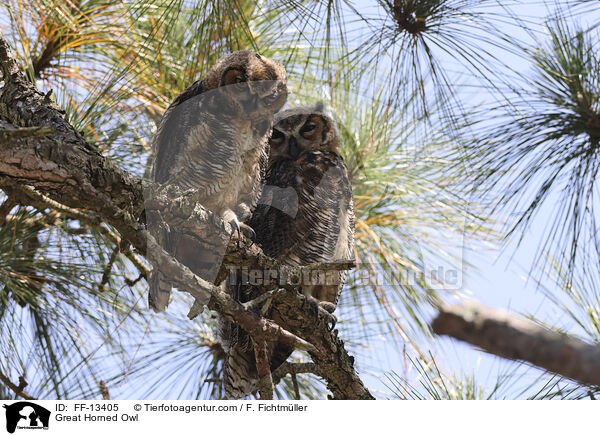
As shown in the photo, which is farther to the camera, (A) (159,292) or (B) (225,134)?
(B) (225,134)

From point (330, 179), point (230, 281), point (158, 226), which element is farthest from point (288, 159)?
point (158, 226)

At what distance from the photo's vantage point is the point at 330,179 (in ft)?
5.74

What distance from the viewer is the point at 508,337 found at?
25 cm

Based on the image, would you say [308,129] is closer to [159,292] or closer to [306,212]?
[306,212]

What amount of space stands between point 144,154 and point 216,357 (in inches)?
34.2

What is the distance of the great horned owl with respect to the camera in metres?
1.52

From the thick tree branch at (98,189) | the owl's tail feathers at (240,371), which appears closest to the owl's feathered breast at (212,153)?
the thick tree branch at (98,189)

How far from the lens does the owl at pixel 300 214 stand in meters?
1.67

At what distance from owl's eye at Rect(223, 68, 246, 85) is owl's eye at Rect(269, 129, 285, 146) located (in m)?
0.29

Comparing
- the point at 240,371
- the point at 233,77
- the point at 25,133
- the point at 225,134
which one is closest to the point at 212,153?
the point at 225,134

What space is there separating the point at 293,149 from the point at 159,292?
69cm

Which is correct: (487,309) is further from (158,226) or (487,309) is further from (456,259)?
(456,259)

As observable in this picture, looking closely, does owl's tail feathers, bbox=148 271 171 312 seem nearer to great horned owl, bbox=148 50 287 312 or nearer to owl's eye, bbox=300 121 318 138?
great horned owl, bbox=148 50 287 312
